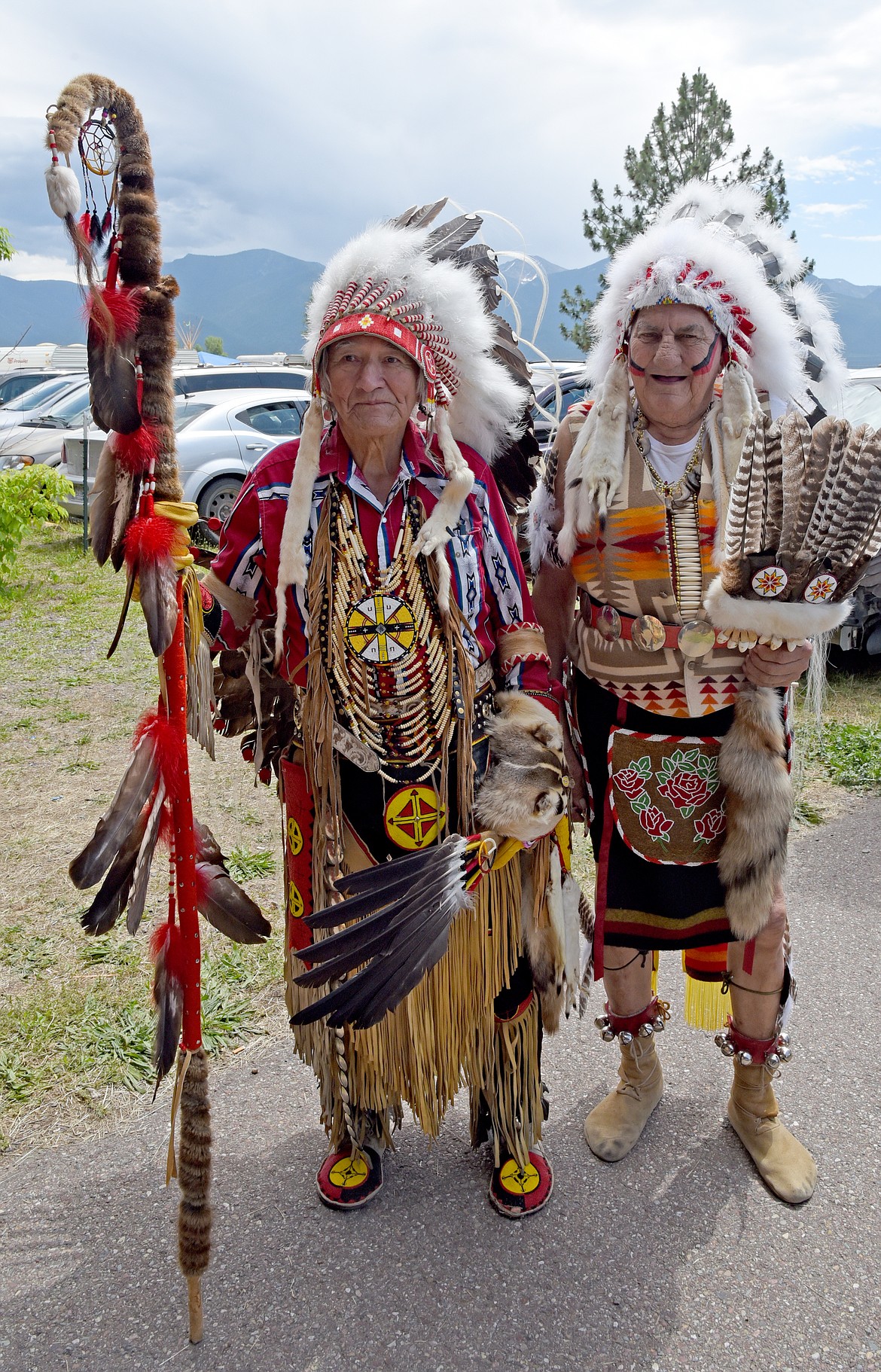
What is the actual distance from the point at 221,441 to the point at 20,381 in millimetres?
12503

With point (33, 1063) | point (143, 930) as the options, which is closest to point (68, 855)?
point (143, 930)

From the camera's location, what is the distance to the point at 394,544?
6.61 feet

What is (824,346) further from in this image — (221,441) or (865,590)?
(221,441)

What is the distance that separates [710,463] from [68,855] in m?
3.01

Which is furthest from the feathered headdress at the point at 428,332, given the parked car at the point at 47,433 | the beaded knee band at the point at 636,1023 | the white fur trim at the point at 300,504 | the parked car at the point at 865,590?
the parked car at the point at 47,433

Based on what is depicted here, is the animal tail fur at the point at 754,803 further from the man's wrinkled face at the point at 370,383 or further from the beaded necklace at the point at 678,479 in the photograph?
the man's wrinkled face at the point at 370,383

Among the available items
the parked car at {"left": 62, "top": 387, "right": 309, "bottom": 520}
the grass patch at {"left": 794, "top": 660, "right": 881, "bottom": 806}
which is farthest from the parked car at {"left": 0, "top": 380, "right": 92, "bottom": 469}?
the grass patch at {"left": 794, "top": 660, "right": 881, "bottom": 806}

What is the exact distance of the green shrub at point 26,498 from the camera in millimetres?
6004

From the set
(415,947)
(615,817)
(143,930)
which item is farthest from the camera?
(143,930)

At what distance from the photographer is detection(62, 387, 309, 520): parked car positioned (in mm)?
9641

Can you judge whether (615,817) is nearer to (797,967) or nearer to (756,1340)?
(756,1340)

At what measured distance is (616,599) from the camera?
87.4 inches

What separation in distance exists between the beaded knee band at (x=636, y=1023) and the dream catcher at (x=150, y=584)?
3.47 ft

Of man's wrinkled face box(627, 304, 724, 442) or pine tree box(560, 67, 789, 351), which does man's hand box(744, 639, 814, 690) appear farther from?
pine tree box(560, 67, 789, 351)
